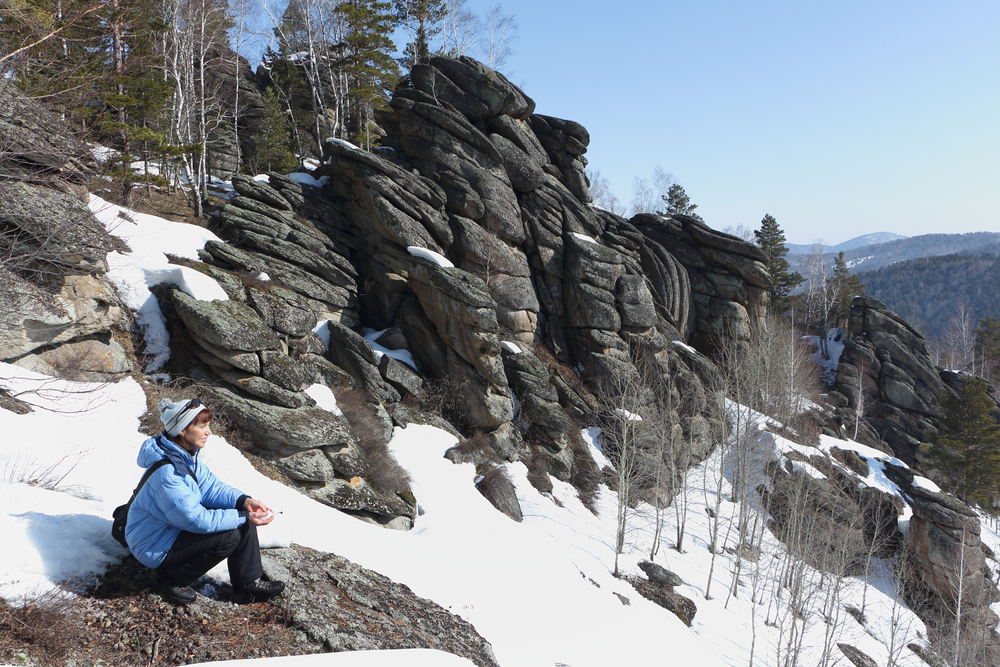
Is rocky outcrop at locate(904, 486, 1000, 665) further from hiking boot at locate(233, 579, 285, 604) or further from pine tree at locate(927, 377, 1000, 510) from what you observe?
hiking boot at locate(233, 579, 285, 604)

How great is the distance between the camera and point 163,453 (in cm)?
405

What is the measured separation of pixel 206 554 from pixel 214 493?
510 mm

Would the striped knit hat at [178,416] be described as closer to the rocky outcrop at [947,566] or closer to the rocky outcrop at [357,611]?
the rocky outcrop at [357,611]

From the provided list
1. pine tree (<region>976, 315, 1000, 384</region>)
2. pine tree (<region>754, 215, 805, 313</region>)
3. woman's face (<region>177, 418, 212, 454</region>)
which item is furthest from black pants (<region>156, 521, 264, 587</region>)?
pine tree (<region>976, 315, 1000, 384</region>)

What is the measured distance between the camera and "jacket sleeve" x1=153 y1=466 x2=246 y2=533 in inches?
154

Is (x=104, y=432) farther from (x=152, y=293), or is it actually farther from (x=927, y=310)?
(x=927, y=310)

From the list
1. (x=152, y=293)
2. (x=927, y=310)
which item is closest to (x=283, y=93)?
(x=152, y=293)

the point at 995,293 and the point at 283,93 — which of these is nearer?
the point at 283,93

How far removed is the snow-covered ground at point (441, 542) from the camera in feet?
14.8

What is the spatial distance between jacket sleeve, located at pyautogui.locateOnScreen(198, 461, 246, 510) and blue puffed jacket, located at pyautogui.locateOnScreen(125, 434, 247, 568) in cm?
15

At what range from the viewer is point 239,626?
165 inches

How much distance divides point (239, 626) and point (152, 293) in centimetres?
1274

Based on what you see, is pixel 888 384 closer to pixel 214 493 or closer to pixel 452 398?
pixel 452 398

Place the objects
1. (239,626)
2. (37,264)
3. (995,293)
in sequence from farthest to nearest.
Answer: (995,293), (37,264), (239,626)
